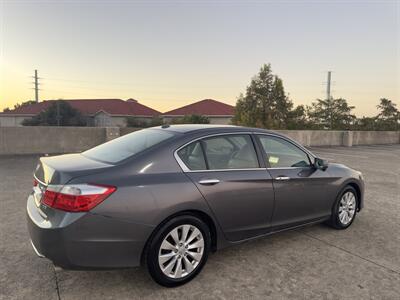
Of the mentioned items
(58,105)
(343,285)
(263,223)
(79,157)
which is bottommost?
(343,285)

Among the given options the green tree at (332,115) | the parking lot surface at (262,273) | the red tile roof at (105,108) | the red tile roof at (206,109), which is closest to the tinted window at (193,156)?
the parking lot surface at (262,273)

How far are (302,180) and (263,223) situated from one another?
0.81 meters

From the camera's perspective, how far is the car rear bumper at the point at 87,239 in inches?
98.7

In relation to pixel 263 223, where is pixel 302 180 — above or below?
above

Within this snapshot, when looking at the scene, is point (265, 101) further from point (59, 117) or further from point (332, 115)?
point (59, 117)

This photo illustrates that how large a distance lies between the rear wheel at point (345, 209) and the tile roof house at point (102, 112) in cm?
4209

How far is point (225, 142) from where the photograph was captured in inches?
138

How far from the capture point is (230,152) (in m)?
3.49

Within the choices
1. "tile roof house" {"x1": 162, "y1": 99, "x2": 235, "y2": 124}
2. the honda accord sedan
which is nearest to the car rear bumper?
the honda accord sedan

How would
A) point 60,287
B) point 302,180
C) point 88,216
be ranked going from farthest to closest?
1. point 302,180
2. point 60,287
3. point 88,216

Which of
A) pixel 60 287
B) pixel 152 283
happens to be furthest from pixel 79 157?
pixel 152 283

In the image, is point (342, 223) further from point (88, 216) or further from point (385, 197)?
point (88, 216)

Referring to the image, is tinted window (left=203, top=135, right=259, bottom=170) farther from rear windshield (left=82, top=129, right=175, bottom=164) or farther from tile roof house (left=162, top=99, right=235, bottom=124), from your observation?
tile roof house (left=162, top=99, right=235, bottom=124)

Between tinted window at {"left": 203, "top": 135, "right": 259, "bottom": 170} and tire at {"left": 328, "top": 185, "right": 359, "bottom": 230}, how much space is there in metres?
1.70
